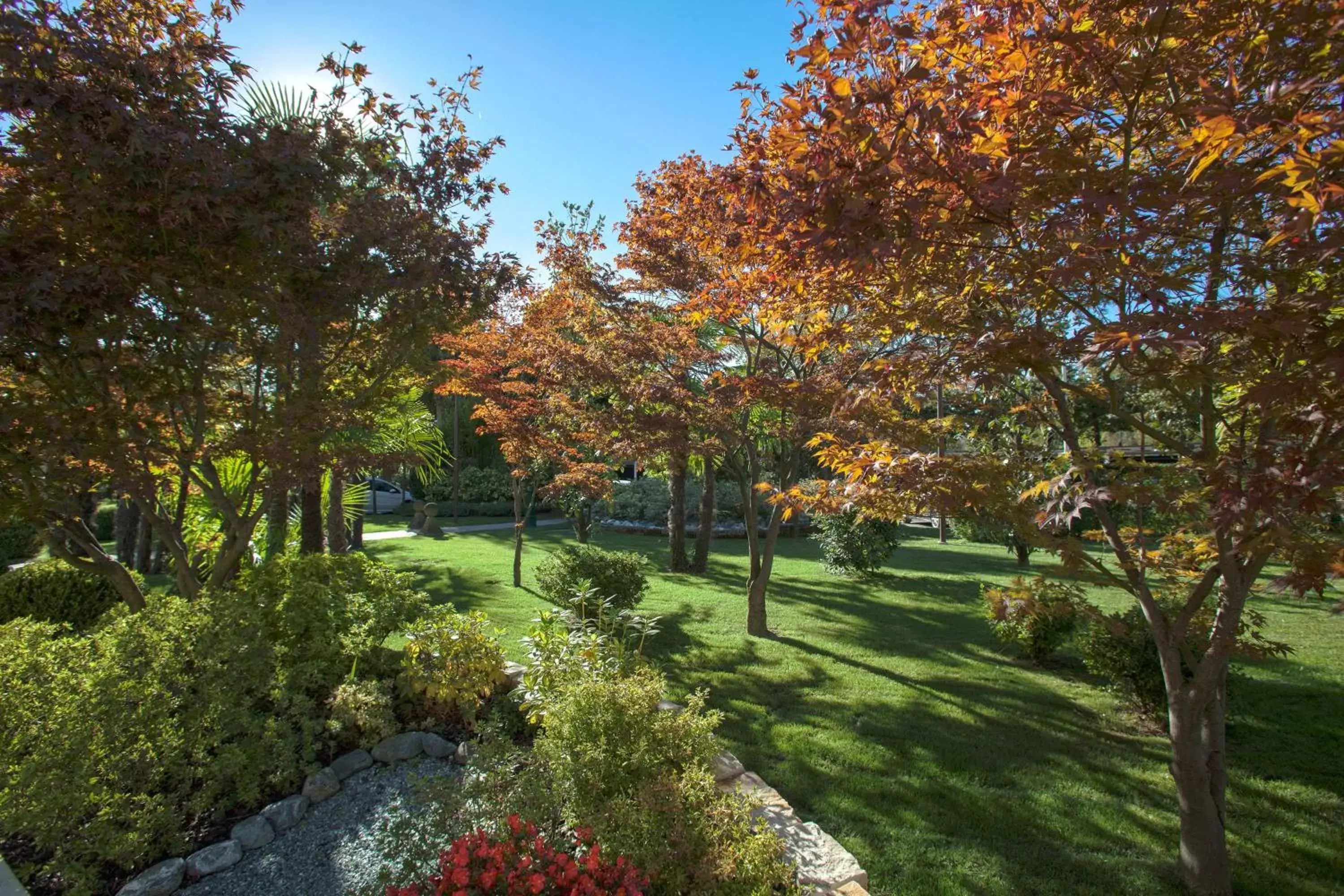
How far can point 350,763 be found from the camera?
3762 millimetres

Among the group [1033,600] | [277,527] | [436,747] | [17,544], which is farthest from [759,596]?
[17,544]

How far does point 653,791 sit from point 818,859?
2.82 feet

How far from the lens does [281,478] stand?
439 centimetres

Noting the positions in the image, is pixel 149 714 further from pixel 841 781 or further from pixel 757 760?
pixel 841 781

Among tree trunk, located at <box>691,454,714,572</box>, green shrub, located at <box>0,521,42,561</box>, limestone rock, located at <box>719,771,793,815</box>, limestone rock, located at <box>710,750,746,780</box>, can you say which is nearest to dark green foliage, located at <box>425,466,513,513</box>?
tree trunk, located at <box>691,454,714,572</box>

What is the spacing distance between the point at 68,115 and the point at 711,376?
16.0 ft

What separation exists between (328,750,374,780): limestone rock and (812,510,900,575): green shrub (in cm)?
886

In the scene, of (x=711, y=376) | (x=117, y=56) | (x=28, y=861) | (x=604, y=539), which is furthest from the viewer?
(x=604, y=539)

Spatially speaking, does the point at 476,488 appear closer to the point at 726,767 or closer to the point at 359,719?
the point at 359,719

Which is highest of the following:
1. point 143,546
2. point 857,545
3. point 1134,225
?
point 1134,225

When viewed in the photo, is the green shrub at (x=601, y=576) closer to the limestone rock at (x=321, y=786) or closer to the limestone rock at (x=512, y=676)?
the limestone rock at (x=512, y=676)

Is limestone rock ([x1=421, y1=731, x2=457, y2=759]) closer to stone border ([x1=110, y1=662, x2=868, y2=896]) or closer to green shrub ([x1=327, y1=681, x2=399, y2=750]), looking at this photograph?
stone border ([x1=110, y1=662, x2=868, y2=896])

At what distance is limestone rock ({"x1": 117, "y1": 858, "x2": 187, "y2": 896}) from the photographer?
2758 mm

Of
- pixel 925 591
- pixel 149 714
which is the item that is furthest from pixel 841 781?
pixel 925 591
